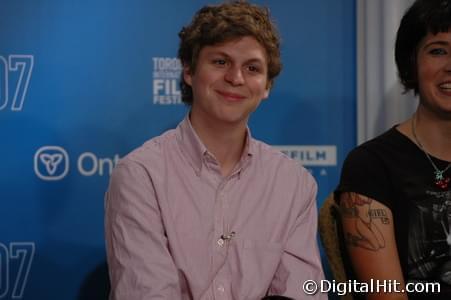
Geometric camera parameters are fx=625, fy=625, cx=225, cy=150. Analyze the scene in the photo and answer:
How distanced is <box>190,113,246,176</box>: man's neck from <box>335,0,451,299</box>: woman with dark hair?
13.8 inches

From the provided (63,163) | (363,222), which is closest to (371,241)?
(363,222)

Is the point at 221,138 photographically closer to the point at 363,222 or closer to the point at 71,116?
the point at 363,222

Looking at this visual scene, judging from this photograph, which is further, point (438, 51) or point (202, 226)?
point (438, 51)

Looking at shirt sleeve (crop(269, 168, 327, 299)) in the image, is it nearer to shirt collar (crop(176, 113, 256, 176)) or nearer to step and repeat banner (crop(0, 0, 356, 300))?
shirt collar (crop(176, 113, 256, 176))

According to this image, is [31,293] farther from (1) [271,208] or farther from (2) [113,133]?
(1) [271,208]

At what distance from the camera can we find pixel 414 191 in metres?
1.80

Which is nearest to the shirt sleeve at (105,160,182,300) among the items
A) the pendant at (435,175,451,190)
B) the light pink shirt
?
the light pink shirt

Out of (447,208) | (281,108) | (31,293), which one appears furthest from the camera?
(281,108)

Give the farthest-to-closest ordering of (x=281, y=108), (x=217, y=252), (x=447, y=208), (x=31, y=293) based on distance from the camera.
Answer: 1. (x=281, y=108)
2. (x=31, y=293)
3. (x=447, y=208)
4. (x=217, y=252)

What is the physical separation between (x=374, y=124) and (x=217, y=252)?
1.07 metres

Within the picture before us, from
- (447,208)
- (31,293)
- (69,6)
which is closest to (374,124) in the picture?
(447,208)

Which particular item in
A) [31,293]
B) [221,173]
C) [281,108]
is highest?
[281,108]

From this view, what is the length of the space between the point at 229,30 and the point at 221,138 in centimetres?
30

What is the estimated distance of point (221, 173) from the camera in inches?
67.1
